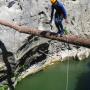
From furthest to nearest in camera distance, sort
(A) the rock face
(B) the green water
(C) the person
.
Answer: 1. (B) the green water
2. (A) the rock face
3. (C) the person

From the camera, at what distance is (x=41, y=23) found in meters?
15.9

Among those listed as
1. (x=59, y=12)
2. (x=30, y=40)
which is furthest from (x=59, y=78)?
(x=59, y=12)

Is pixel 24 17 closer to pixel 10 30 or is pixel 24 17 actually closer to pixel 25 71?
pixel 10 30

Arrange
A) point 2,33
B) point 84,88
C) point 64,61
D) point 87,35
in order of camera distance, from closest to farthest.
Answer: point 2,33 < point 84,88 < point 64,61 < point 87,35

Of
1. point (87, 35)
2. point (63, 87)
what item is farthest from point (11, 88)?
point (87, 35)

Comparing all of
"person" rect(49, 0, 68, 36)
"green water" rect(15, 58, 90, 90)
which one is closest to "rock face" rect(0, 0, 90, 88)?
"green water" rect(15, 58, 90, 90)

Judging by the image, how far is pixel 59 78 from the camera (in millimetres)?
17438

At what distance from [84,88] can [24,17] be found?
5.74 meters

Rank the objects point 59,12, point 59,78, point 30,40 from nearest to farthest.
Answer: point 59,12 → point 30,40 → point 59,78

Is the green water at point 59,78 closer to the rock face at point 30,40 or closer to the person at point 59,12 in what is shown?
the rock face at point 30,40

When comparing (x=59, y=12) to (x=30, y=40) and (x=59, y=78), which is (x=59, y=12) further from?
(x=59, y=78)

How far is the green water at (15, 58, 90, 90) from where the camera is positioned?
1650 cm

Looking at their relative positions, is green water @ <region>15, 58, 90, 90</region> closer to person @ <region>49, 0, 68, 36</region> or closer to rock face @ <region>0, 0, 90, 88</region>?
rock face @ <region>0, 0, 90, 88</region>

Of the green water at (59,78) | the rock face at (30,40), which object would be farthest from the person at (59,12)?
the green water at (59,78)
